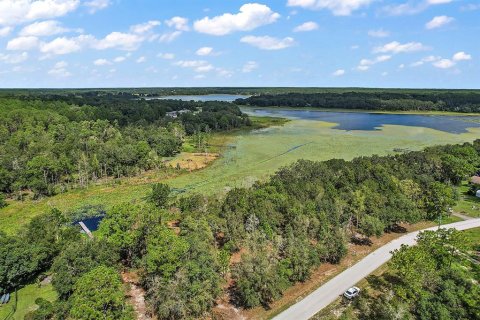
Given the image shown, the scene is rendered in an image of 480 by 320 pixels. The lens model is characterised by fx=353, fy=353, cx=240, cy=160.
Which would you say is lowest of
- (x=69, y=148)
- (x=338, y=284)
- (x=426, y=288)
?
(x=338, y=284)

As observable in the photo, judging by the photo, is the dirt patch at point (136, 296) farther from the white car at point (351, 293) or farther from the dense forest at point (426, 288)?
the white car at point (351, 293)

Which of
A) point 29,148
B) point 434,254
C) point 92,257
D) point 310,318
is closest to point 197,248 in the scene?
point 92,257

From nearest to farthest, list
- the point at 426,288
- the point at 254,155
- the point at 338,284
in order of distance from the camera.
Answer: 1. the point at 426,288
2. the point at 338,284
3. the point at 254,155

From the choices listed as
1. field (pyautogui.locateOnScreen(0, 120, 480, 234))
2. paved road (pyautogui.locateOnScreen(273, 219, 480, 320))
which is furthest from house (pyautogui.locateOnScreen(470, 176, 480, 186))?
paved road (pyautogui.locateOnScreen(273, 219, 480, 320))

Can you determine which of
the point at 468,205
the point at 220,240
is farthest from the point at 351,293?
the point at 468,205

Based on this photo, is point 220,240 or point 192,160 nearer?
point 220,240

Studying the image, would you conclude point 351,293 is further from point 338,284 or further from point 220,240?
point 220,240

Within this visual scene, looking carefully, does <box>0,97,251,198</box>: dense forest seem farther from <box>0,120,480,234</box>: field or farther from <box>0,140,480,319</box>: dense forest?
<box>0,140,480,319</box>: dense forest
